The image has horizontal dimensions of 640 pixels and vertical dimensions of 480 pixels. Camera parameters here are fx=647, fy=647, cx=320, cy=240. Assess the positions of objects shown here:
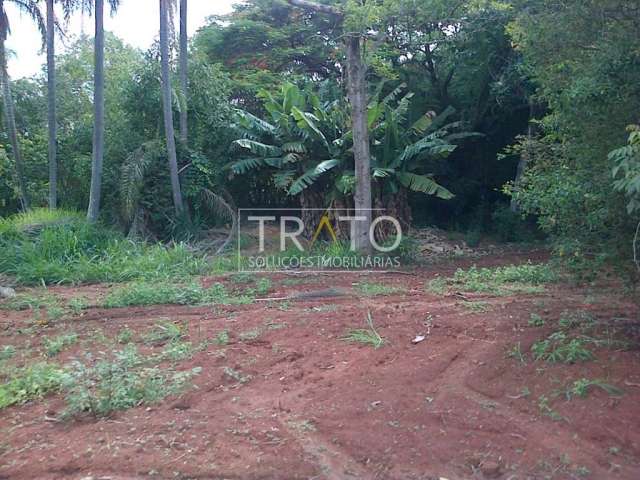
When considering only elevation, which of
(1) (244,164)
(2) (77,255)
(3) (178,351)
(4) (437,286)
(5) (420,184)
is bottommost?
(3) (178,351)

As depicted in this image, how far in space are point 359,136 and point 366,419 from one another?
9019 millimetres

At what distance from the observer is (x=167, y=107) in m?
15.0

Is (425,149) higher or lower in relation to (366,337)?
higher

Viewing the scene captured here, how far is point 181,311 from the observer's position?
9156 mm

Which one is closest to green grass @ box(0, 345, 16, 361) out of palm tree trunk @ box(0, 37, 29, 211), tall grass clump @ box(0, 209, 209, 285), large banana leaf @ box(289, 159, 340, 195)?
tall grass clump @ box(0, 209, 209, 285)

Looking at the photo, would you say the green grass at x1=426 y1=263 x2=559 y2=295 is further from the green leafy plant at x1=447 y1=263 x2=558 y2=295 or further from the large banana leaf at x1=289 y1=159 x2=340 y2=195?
the large banana leaf at x1=289 y1=159 x2=340 y2=195

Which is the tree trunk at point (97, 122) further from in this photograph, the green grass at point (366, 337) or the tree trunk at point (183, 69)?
the green grass at point (366, 337)

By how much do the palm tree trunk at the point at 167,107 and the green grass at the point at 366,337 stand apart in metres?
9.12

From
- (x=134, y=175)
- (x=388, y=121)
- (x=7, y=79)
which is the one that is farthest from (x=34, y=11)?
(x=388, y=121)

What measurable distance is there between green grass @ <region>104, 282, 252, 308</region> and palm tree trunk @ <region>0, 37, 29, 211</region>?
353 inches

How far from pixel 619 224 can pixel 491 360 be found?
172 cm

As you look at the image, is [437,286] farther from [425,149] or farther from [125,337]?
[425,149]

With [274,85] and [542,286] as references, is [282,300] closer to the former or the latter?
[542,286]

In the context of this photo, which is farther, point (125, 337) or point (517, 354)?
point (125, 337)
